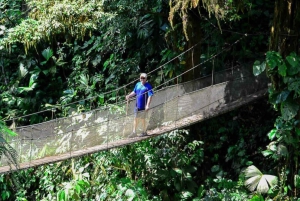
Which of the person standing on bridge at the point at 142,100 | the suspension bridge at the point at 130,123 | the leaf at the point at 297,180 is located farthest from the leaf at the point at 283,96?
the person standing on bridge at the point at 142,100

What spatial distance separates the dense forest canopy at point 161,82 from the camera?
463 centimetres

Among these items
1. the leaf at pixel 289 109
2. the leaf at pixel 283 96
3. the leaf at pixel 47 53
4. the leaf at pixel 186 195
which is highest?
the leaf at pixel 47 53

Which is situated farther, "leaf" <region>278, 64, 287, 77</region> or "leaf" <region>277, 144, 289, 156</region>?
"leaf" <region>277, 144, 289, 156</region>

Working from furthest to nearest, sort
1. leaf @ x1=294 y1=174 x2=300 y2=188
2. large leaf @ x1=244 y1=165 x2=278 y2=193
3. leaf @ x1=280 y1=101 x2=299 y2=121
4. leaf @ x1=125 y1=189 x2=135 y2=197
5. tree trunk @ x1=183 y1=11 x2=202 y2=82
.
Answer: tree trunk @ x1=183 y1=11 x2=202 y2=82 < leaf @ x1=125 y1=189 x2=135 y2=197 < large leaf @ x1=244 y1=165 x2=278 y2=193 < leaf @ x1=294 y1=174 x2=300 y2=188 < leaf @ x1=280 y1=101 x2=299 y2=121

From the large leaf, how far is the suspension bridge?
0.63 m

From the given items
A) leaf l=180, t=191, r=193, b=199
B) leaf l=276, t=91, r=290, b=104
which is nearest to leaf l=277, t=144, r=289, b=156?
leaf l=276, t=91, r=290, b=104

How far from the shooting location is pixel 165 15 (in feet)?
20.3

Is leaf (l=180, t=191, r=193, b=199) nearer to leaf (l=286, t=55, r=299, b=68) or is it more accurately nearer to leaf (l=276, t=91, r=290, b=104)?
leaf (l=276, t=91, r=290, b=104)

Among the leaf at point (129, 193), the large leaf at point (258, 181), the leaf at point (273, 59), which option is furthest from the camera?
the leaf at point (129, 193)

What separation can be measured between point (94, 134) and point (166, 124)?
2.04 ft

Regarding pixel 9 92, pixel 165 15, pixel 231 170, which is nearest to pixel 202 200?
pixel 231 170

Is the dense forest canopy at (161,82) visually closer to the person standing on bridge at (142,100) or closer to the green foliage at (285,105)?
the green foliage at (285,105)

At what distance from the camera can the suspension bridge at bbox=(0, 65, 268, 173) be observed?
15.1 ft

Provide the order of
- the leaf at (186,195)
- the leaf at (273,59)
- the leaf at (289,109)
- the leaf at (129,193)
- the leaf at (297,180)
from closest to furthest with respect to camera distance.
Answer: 1. the leaf at (273,59)
2. the leaf at (289,109)
3. the leaf at (297,180)
4. the leaf at (129,193)
5. the leaf at (186,195)
